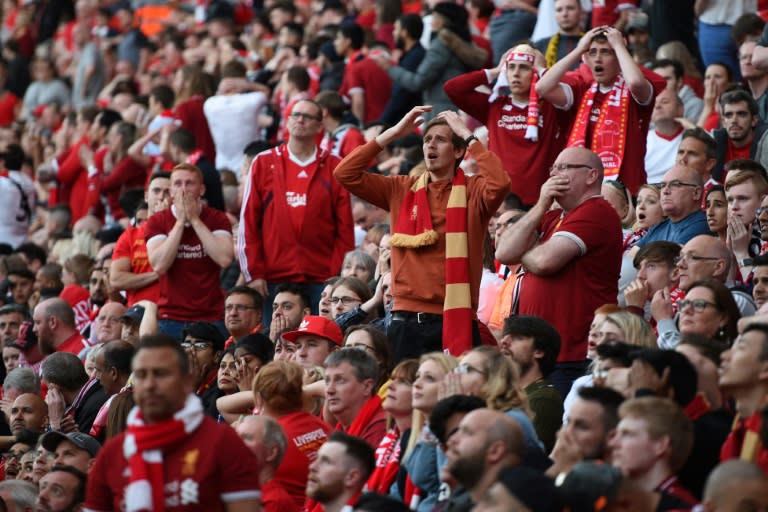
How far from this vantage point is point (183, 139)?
617 inches

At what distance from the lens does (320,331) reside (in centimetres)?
1059

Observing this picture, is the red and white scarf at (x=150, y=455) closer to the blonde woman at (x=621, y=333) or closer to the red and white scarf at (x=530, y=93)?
the blonde woman at (x=621, y=333)

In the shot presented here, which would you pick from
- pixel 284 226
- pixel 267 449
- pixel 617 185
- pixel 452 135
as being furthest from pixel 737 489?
pixel 284 226

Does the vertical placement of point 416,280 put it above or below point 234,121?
below

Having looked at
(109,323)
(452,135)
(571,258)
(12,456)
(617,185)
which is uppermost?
(452,135)

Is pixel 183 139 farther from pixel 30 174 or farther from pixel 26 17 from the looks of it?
pixel 26 17

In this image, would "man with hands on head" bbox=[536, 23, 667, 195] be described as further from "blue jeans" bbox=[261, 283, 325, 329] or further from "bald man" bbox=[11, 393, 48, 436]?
"bald man" bbox=[11, 393, 48, 436]

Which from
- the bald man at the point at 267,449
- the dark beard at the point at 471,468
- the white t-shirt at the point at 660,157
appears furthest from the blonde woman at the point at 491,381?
the white t-shirt at the point at 660,157

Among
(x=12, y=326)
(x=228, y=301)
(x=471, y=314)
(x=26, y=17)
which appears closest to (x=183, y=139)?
(x=12, y=326)

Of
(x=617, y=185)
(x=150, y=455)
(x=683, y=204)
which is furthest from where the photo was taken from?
(x=617, y=185)

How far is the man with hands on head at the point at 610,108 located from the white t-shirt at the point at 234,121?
551 centimetres

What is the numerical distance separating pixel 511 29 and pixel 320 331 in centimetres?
728

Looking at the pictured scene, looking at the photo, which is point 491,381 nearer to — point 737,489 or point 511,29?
point 737,489

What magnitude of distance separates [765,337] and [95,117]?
45.0ft
